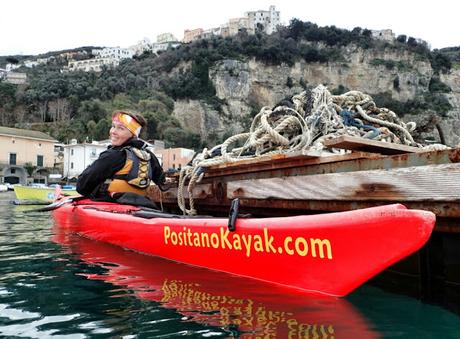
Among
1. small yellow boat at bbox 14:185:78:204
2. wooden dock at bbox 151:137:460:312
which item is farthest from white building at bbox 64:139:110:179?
wooden dock at bbox 151:137:460:312

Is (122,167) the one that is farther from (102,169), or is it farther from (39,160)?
(39,160)

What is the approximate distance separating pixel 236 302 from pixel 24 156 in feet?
157

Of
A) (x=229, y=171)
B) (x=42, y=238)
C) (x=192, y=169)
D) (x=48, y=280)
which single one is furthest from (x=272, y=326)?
(x=42, y=238)

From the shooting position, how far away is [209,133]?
7562 cm

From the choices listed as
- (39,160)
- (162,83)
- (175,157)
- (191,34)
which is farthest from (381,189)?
(191,34)

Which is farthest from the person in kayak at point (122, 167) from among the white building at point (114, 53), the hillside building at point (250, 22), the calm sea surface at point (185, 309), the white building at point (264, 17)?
the white building at point (114, 53)

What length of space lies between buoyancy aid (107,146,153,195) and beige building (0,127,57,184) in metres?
43.2

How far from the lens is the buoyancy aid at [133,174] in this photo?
19.2 feet

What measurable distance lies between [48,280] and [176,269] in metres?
1.20

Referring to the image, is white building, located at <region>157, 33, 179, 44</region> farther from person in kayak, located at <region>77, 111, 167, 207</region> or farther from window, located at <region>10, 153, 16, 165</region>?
person in kayak, located at <region>77, 111, 167, 207</region>

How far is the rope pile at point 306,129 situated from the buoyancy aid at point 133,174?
0.58 metres

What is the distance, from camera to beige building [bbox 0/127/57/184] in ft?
144

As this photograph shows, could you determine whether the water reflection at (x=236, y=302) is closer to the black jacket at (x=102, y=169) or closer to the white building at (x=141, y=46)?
the black jacket at (x=102, y=169)

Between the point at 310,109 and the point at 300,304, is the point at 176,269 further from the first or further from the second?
the point at 310,109
